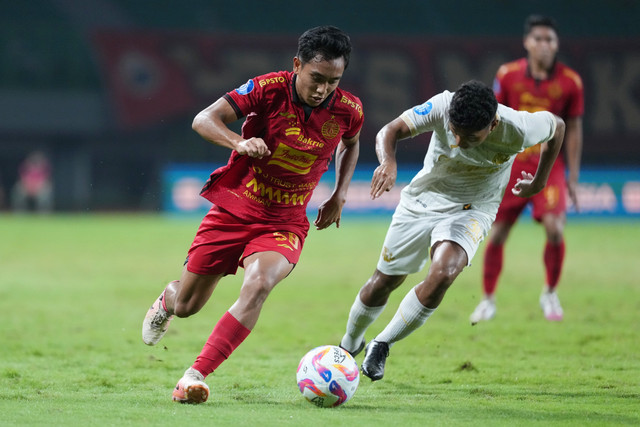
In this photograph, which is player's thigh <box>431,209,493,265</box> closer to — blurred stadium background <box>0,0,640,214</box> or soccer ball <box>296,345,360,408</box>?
soccer ball <box>296,345,360,408</box>

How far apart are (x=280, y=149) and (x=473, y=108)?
110 cm

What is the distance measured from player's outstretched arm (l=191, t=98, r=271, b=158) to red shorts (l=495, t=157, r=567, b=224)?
4.06m

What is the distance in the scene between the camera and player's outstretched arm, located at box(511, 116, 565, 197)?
552cm

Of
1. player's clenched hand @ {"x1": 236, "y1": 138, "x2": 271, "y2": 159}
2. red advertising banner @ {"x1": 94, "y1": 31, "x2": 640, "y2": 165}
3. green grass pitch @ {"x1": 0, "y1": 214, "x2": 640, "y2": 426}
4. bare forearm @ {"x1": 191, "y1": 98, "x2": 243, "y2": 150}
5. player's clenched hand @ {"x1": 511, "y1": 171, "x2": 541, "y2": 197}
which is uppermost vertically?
red advertising banner @ {"x1": 94, "y1": 31, "x2": 640, "y2": 165}

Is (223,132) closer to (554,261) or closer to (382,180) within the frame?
(382,180)

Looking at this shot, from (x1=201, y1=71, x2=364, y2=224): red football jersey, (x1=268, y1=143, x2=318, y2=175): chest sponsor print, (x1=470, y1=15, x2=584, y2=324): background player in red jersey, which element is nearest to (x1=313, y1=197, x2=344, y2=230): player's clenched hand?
(x1=201, y1=71, x2=364, y2=224): red football jersey

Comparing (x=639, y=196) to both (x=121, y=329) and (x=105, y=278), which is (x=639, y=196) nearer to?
(x=105, y=278)

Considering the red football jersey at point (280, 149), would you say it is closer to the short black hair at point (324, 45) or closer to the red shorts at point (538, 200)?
the short black hair at point (324, 45)

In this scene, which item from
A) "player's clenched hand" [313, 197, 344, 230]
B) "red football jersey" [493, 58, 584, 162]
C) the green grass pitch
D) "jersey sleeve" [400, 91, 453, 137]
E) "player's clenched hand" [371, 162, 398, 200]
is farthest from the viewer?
"red football jersey" [493, 58, 584, 162]

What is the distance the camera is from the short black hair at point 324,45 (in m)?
4.71

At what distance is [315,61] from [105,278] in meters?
7.39

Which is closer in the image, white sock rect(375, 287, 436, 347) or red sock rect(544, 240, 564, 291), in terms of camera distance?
white sock rect(375, 287, 436, 347)

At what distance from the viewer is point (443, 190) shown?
5.62 meters

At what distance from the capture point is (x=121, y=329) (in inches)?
303
